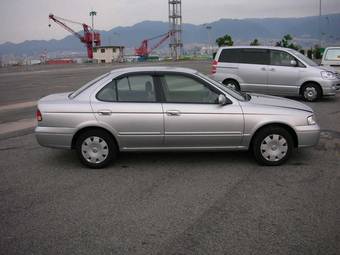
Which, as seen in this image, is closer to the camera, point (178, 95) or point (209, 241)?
point (209, 241)

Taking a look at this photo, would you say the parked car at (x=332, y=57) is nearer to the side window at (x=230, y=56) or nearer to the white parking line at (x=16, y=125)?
the side window at (x=230, y=56)

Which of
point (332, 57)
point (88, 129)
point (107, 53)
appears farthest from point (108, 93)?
point (107, 53)

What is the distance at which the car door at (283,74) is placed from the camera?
13570 millimetres

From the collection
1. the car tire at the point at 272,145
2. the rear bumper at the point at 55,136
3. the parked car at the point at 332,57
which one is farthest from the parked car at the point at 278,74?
the rear bumper at the point at 55,136

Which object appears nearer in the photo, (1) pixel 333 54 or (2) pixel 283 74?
(2) pixel 283 74

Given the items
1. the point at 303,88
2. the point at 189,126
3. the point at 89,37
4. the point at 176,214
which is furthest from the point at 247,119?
the point at 89,37

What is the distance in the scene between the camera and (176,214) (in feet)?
15.3

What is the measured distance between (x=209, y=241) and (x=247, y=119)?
2709mm

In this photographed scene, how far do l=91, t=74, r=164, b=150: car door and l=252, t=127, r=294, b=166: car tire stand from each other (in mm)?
1477

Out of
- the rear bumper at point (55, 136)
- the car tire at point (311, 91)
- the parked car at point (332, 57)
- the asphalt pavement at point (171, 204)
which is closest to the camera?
the asphalt pavement at point (171, 204)

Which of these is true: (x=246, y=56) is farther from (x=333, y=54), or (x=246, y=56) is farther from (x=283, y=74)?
(x=333, y=54)

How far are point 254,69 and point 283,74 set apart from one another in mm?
996

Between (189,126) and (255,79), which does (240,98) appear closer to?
(189,126)

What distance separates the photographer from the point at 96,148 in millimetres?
6406
